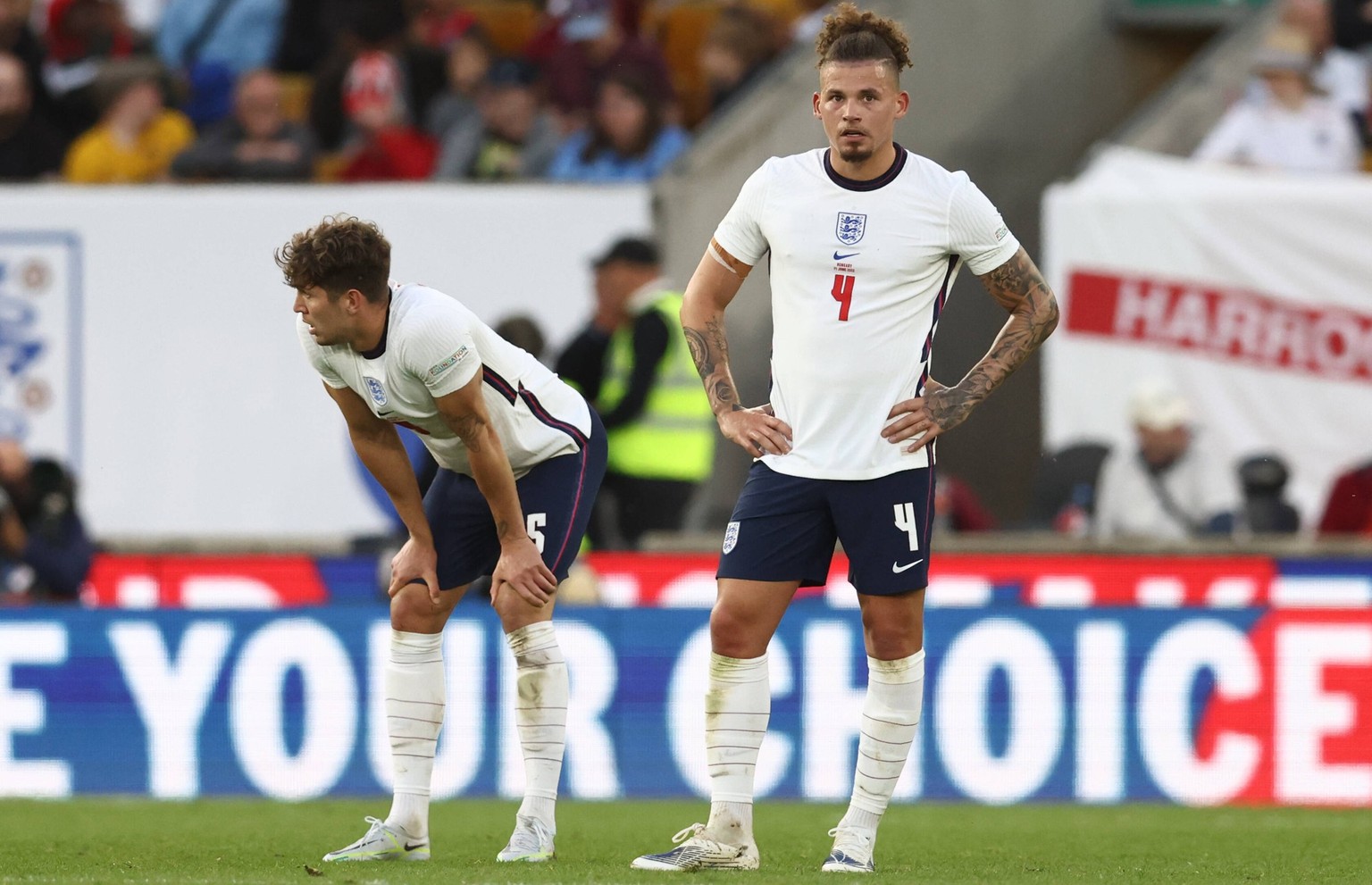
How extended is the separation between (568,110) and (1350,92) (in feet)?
15.4

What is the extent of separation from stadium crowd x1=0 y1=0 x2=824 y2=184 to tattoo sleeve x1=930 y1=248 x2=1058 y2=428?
664 cm

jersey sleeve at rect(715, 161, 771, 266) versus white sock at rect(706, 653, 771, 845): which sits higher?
jersey sleeve at rect(715, 161, 771, 266)

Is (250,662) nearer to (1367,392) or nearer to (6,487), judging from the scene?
(6,487)

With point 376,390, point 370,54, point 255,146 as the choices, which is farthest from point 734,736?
point 370,54

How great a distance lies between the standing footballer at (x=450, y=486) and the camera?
6125 mm

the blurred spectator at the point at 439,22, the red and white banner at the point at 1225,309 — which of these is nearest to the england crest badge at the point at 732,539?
the red and white banner at the point at 1225,309

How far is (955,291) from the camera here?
10961 millimetres

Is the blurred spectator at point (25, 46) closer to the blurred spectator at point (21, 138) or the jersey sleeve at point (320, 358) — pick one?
the blurred spectator at point (21, 138)

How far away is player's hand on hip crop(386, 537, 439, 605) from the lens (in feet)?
21.0

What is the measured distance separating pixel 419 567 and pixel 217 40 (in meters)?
9.04

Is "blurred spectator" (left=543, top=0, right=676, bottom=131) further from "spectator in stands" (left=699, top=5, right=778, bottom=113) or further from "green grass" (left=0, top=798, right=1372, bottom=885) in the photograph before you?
"green grass" (left=0, top=798, right=1372, bottom=885)

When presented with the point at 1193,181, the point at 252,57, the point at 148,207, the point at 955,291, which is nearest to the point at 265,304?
the point at 148,207

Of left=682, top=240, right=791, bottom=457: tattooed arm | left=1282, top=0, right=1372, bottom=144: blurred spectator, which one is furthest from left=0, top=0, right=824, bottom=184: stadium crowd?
left=682, top=240, right=791, bottom=457: tattooed arm

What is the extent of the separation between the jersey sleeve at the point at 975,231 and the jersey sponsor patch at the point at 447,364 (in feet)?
4.58
